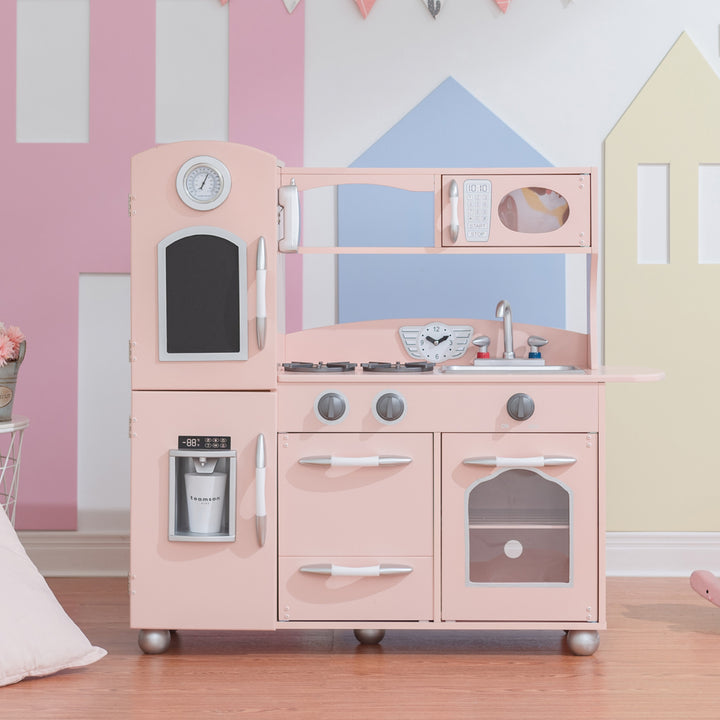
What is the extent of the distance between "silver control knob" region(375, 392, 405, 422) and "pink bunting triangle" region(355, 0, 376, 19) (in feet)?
5.34

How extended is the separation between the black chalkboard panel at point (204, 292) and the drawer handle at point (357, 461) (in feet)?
1.21

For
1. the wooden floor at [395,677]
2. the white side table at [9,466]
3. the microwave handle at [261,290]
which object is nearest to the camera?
the wooden floor at [395,677]

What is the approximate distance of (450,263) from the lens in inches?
125

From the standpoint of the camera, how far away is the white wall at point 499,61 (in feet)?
10.5

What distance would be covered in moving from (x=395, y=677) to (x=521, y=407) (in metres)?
0.78

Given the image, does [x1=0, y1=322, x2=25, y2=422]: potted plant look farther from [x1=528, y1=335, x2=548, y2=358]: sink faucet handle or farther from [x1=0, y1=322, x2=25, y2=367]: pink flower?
[x1=528, y1=335, x2=548, y2=358]: sink faucet handle

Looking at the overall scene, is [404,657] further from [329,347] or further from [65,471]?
[65,471]

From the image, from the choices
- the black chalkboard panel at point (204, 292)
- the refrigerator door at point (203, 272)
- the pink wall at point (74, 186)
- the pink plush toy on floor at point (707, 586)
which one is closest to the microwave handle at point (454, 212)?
the refrigerator door at point (203, 272)

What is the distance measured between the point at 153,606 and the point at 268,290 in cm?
92

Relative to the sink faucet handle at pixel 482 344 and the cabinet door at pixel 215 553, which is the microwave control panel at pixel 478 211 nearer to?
the sink faucet handle at pixel 482 344

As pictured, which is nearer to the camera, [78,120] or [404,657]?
[404,657]

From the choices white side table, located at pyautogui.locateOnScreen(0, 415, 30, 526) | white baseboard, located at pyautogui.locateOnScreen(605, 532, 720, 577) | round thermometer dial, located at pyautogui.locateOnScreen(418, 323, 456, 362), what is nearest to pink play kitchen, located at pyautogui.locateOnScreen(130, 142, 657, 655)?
round thermometer dial, located at pyautogui.locateOnScreen(418, 323, 456, 362)

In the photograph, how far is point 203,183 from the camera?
2.32 meters

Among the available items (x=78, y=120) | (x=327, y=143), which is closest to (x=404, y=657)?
(x=327, y=143)
